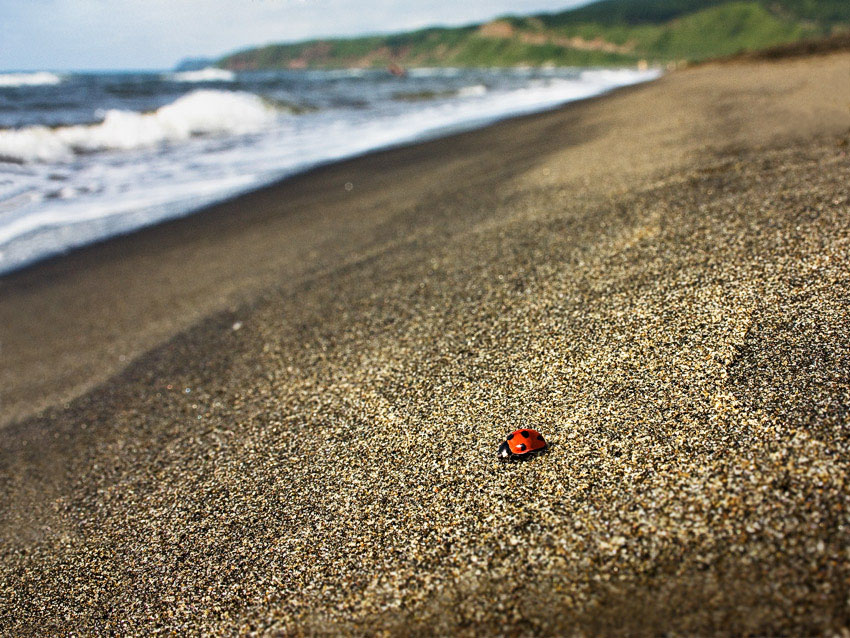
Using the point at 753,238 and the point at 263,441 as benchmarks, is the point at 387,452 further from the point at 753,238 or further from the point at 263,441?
the point at 753,238

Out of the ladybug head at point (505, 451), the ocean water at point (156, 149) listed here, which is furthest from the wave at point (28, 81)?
the ladybug head at point (505, 451)

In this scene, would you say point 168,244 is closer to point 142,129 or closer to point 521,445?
point 521,445

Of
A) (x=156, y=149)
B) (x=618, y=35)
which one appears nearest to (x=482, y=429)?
A: (x=156, y=149)

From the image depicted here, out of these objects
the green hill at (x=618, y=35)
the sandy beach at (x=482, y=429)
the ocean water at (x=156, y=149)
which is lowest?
the sandy beach at (x=482, y=429)

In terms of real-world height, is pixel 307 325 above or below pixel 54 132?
below

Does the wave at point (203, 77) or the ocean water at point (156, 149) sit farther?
the wave at point (203, 77)

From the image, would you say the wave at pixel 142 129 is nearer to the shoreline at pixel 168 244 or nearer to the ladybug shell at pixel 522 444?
the shoreline at pixel 168 244

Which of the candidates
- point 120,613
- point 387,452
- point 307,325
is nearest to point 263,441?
point 387,452
